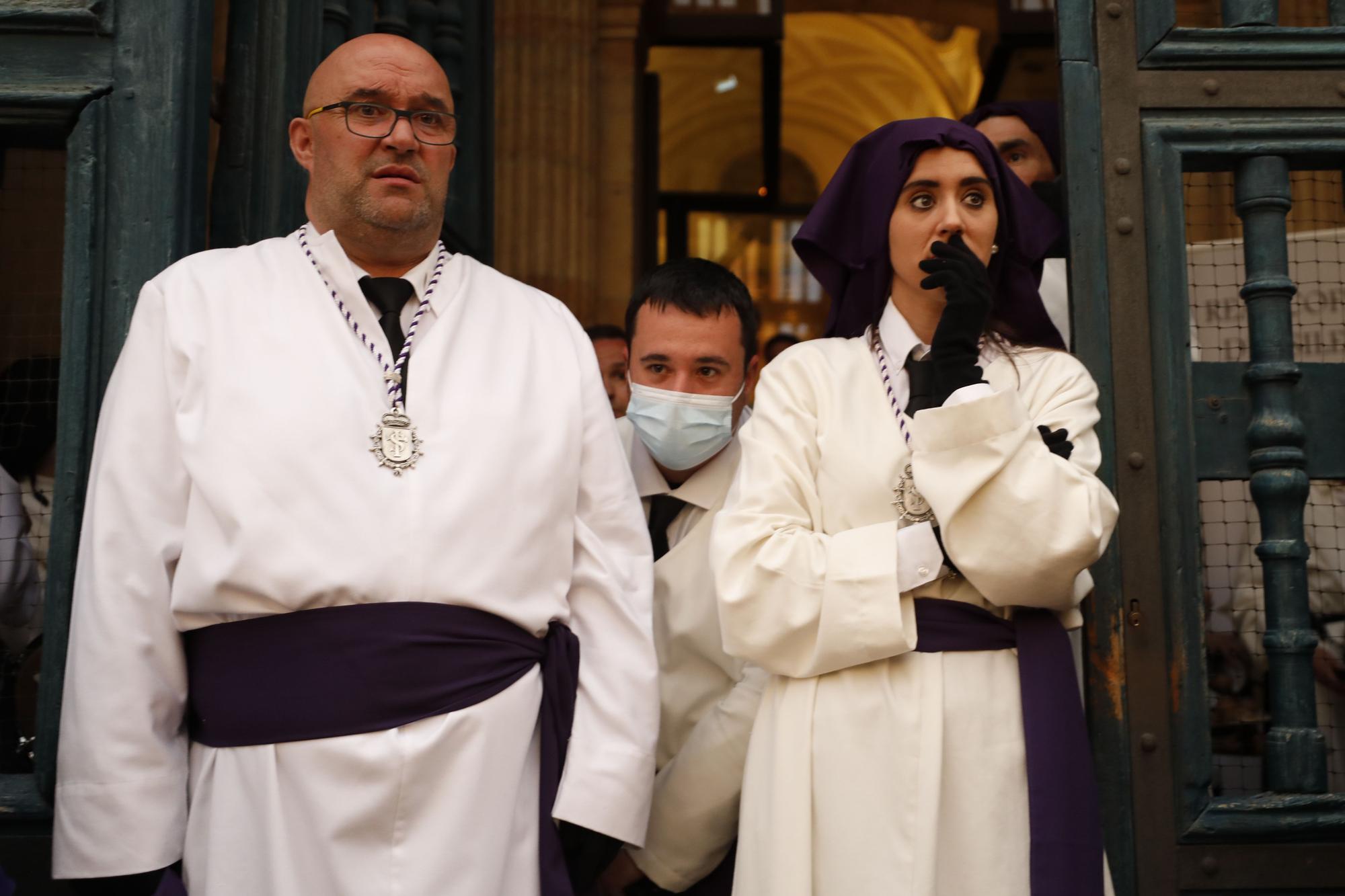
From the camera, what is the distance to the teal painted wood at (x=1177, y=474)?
3.15 m

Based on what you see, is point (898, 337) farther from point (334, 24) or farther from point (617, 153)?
point (617, 153)

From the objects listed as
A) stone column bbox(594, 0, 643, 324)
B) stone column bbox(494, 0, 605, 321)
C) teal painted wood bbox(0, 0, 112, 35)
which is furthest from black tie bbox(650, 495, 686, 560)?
stone column bbox(594, 0, 643, 324)

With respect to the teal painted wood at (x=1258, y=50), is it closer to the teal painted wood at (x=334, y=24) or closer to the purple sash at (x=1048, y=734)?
the purple sash at (x=1048, y=734)

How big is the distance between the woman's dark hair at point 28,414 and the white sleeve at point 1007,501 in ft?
7.02

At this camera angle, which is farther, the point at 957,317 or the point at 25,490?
the point at 25,490

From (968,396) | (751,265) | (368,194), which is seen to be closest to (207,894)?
(368,194)

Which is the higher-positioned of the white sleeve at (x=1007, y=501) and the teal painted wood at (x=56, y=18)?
the teal painted wood at (x=56, y=18)

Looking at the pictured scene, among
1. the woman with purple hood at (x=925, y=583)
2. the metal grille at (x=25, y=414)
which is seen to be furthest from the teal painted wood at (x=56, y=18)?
the woman with purple hood at (x=925, y=583)

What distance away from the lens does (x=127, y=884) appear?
2525 millimetres

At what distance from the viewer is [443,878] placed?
254cm

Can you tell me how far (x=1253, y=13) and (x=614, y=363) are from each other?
2770 mm

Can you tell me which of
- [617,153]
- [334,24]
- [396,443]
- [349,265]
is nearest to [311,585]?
[396,443]

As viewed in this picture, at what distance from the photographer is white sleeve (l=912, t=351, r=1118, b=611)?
2.50 meters

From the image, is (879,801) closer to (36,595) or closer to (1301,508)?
(1301,508)
